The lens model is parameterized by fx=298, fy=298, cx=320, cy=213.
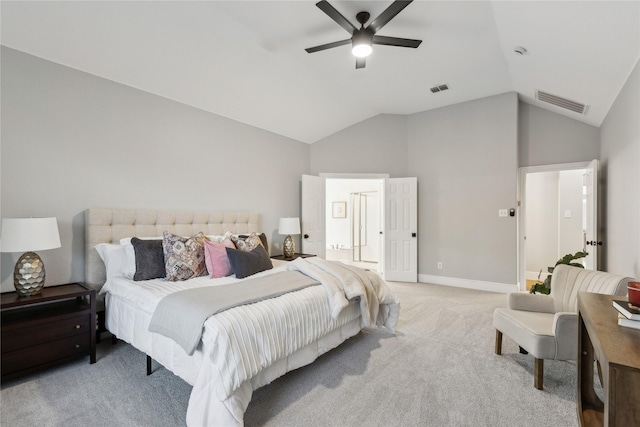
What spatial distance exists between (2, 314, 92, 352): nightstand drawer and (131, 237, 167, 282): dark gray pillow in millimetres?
520

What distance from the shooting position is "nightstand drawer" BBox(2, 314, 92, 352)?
2189 millimetres

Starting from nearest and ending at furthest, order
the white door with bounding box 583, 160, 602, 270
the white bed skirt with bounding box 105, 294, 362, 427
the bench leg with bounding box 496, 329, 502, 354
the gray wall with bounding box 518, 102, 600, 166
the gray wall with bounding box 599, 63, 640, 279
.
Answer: the white bed skirt with bounding box 105, 294, 362, 427 < the gray wall with bounding box 599, 63, 640, 279 < the bench leg with bounding box 496, 329, 502, 354 < the white door with bounding box 583, 160, 602, 270 < the gray wall with bounding box 518, 102, 600, 166

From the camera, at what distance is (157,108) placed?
3.54 m

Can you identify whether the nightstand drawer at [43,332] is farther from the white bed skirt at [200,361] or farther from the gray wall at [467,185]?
the gray wall at [467,185]

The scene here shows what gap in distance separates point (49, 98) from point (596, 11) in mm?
4565

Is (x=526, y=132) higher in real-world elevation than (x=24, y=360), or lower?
higher

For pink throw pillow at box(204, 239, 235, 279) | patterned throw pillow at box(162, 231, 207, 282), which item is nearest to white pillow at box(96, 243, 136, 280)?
patterned throw pillow at box(162, 231, 207, 282)

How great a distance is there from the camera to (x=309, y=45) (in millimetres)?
3408

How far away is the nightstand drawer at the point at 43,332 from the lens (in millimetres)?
2189

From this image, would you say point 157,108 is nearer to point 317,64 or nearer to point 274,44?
point 274,44

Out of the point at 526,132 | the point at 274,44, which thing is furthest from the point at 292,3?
the point at 526,132

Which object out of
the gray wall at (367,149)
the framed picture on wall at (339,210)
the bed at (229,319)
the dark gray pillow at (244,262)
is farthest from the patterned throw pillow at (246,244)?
the framed picture on wall at (339,210)

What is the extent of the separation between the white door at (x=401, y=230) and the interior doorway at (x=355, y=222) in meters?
2.09

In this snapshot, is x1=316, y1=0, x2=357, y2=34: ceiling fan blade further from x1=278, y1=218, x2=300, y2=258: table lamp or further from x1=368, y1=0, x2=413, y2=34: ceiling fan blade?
x1=278, y1=218, x2=300, y2=258: table lamp
